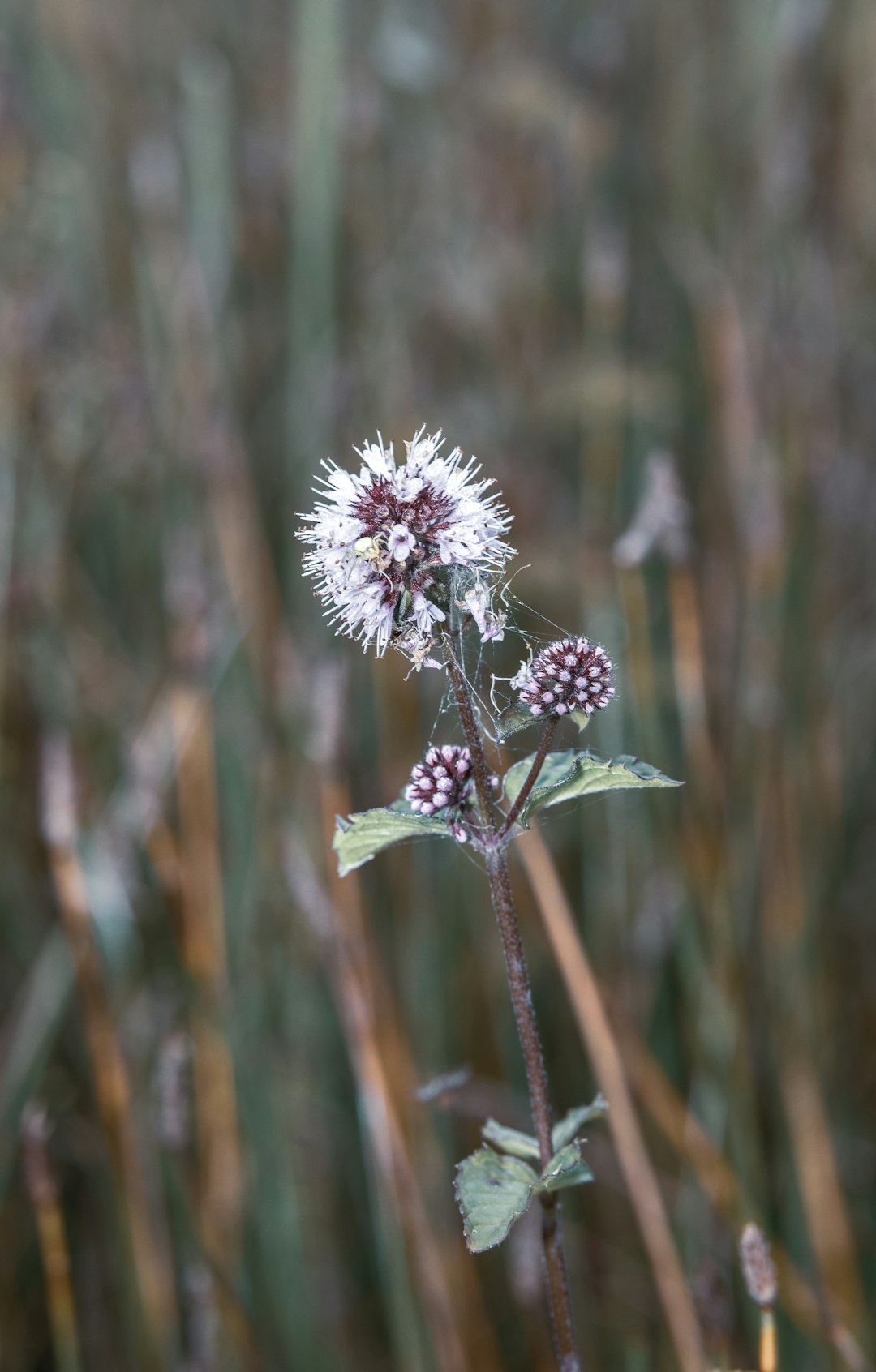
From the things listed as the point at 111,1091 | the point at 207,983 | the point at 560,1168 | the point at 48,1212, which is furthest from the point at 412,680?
the point at 560,1168

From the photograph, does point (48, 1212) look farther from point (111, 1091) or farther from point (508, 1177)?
point (508, 1177)

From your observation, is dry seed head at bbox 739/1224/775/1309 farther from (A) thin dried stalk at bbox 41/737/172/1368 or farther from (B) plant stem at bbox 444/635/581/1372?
(A) thin dried stalk at bbox 41/737/172/1368

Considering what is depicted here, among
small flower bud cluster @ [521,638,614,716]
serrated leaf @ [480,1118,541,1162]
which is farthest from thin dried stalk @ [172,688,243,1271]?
small flower bud cluster @ [521,638,614,716]

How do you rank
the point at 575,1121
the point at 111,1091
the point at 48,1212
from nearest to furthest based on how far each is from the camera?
the point at 575,1121
the point at 48,1212
the point at 111,1091

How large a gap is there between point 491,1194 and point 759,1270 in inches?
6.6

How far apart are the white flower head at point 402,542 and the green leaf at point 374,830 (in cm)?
8

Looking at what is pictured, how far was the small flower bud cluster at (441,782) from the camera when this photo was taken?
0.62 m

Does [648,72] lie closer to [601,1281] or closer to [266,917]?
[266,917]

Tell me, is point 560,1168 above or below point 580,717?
below

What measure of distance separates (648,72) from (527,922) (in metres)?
2.22

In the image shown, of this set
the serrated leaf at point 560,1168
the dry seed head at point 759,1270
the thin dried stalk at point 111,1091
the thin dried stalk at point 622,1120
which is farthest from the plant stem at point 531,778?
the thin dried stalk at point 111,1091

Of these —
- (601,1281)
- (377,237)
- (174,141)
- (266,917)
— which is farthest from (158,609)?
(601,1281)

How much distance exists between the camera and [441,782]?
620 mm

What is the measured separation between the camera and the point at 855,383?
7.63 feet
